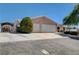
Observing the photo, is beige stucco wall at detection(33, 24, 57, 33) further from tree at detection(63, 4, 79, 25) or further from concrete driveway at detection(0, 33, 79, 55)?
tree at detection(63, 4, 79, 25)

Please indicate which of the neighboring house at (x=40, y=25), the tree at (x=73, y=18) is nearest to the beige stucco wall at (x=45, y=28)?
the neighboring house at (x=40, y=25)

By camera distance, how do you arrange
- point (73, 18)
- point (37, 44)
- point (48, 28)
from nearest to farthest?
point (37, 44)
point (48, 28)
point (73, 18)

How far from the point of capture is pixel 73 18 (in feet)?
19.5

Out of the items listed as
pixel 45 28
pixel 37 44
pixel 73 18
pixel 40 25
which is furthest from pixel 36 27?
pixel 73 18

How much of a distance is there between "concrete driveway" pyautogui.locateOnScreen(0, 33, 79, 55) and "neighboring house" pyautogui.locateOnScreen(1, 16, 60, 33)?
0.11 m

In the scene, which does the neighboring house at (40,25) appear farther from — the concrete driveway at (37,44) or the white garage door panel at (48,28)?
the concrete driveway at (37,44)

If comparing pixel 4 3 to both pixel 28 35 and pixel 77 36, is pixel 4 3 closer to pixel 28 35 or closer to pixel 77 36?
pixel 28 35

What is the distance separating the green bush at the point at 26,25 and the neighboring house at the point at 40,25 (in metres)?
0.09

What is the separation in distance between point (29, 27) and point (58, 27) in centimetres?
63

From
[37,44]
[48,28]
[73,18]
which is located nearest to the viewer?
[37,44]

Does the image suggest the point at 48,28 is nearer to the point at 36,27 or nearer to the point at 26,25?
the point at 36,27

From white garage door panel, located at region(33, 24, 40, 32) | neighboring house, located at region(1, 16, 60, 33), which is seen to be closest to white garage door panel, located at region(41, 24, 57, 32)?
neighboring house, located at region(1, 16, 60, 33)

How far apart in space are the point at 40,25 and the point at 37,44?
0.45m

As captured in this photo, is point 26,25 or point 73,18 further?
point 73,18
